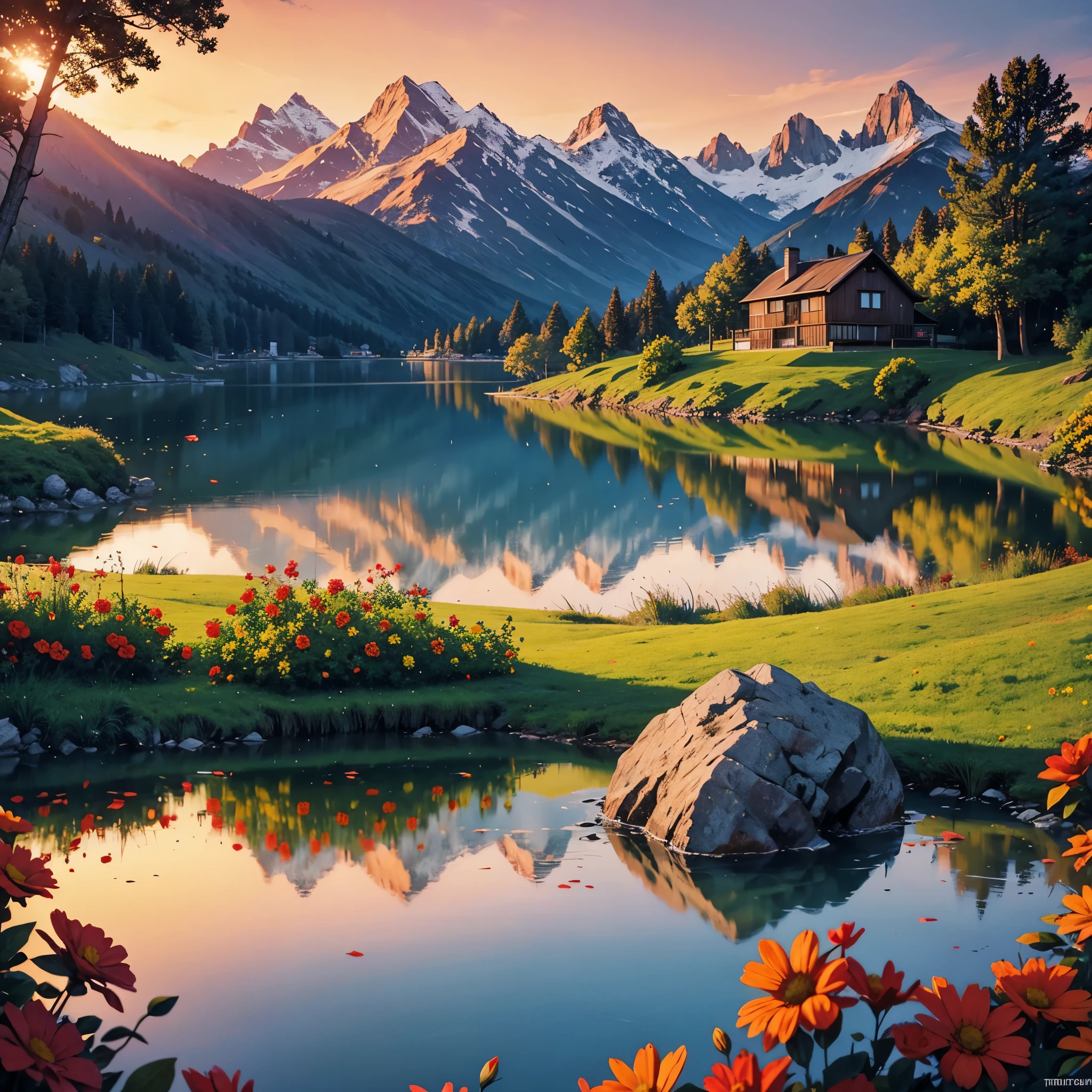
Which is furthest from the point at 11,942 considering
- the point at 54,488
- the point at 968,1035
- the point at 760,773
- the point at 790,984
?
the point at 54,488

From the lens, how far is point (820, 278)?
374 feet

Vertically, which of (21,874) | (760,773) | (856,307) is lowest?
(760,773)

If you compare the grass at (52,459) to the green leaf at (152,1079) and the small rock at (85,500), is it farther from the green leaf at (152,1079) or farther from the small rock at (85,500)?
the green leaf at (152,1079)

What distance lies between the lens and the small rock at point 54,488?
51406mm

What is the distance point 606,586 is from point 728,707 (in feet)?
77.8

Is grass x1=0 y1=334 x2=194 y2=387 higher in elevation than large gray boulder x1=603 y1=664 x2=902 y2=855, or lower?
higher

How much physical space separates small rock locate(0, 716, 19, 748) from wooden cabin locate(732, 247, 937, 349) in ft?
345

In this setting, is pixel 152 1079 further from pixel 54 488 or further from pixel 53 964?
pixel 54 488

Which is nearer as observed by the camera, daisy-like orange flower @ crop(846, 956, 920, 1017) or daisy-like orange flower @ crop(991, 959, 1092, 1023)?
daisy-like orange flower @ crop(846, 956, 920, 1017)

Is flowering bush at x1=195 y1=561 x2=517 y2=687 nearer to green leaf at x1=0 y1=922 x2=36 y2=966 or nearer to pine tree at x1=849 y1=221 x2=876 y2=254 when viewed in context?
green leaf at x1=0 y1=922 x2=36 y2=966

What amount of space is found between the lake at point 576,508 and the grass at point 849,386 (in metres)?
4.46

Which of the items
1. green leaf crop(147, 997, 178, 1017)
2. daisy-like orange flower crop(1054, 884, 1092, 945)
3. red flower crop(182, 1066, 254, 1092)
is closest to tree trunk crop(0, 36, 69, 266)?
green leaf crop(147, 997, 178, 1017)

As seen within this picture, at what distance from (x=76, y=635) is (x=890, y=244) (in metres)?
132

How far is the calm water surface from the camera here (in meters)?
8.88
